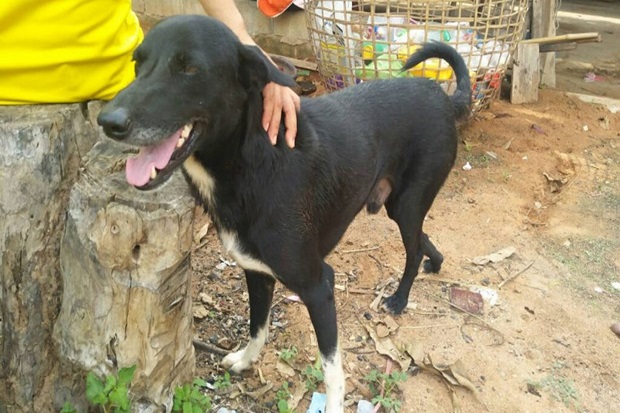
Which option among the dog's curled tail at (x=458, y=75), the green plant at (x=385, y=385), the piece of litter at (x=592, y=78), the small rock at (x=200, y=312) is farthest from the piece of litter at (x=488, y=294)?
the piece of litter at (x=592, y=78)

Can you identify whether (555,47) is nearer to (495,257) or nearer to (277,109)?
(495,257)

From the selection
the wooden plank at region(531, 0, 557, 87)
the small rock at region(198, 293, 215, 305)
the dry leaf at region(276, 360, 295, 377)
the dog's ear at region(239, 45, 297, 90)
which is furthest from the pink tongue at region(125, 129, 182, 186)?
the wooden plank at region(531, 0, 557, 87)

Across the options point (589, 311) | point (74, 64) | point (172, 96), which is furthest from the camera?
point (589, 311)

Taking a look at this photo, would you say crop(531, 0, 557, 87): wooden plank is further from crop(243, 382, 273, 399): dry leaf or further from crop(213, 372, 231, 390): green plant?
crop(213, 372, 231, 390): green plant

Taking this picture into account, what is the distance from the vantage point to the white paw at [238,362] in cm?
299

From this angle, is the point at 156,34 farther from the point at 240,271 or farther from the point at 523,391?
the point at 523,391

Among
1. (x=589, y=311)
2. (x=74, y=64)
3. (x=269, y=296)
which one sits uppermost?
(x=74, y=64)

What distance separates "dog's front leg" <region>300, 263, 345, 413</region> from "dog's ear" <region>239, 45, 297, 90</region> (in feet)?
2.85

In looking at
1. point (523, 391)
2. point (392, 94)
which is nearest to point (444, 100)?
point (392, 94)

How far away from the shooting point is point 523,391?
9.70ft

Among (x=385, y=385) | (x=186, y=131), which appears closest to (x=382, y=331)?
(x=385, y=385)

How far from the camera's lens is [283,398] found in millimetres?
2832

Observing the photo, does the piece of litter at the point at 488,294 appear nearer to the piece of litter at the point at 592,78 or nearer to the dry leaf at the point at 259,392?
the dry leaf at the point at 259,392

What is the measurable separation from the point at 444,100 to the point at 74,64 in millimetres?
1721
